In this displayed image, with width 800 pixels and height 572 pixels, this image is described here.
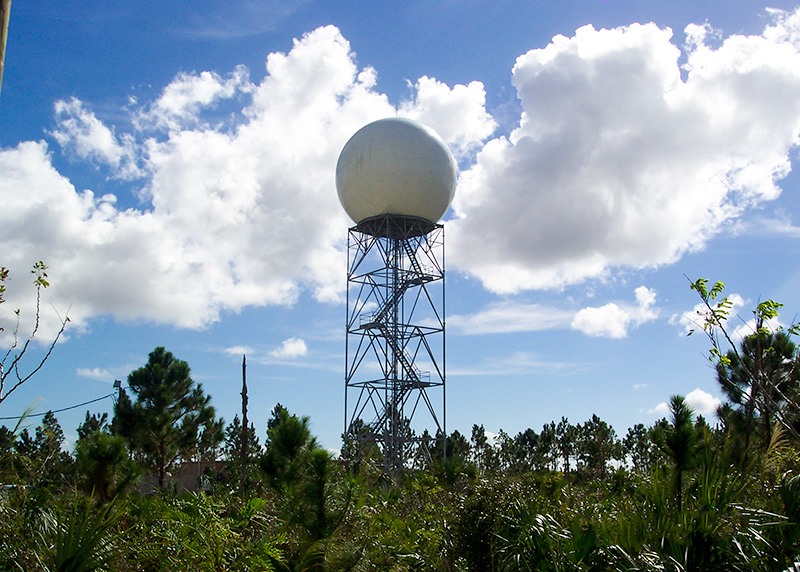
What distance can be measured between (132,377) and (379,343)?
39.6 ft

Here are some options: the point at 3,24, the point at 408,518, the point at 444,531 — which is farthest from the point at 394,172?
the point at 3,24

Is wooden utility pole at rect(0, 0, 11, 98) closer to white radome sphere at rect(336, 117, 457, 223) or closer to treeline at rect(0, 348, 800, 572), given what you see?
treeline at rect(0, 348, 800, 572)

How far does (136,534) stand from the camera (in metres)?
8.03

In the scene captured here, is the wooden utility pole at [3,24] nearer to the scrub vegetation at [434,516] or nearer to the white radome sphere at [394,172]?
the scrub vegetation at [434,516]

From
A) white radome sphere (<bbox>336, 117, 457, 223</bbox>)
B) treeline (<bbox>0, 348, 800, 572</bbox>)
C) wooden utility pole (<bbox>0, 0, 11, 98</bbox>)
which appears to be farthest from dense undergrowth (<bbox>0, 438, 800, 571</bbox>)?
white radome sphere (<bbox>336, 117, 457, 223</bbox>)

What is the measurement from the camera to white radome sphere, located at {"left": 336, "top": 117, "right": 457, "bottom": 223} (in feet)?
94.9

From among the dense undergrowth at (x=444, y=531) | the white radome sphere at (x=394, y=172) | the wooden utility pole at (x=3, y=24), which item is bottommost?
the dense undergrowth at (x=444, y=531)

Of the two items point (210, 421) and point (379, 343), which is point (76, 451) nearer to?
point (379, 343)

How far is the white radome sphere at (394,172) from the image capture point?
94.9ft

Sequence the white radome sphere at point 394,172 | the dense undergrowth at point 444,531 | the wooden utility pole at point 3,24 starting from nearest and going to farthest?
1. the wooden utility pole at point 3,24
2. the dense undergrowth at point 444,531
3. the white radome sphere at point 394,172

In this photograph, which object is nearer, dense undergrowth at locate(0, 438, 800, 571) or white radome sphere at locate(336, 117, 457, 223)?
dense undergrowth at locate(0, 438, 800, 571)

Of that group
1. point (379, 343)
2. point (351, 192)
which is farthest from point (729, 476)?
point (351, 192)

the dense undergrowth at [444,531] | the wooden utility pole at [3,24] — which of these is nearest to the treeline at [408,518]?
the dense undergrowth at [444,531]

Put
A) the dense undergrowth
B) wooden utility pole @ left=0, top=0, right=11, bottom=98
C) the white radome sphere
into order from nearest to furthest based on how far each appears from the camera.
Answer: wooden utility pole @ left=0, top=0, right=11, bottom=98 < the dense undergrowth < the white radome sphere
